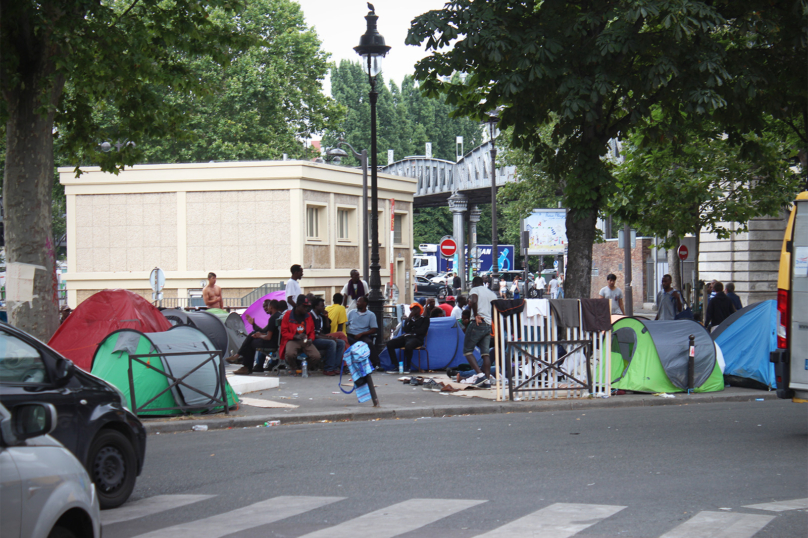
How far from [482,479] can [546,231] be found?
39.6 meters

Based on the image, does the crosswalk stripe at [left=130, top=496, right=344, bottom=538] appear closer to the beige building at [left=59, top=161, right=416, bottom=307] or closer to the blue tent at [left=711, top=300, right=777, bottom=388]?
the blue tent at [left=711, top=300, right=777, bottom=388]

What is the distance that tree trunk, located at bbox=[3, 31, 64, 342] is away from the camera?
486 inches

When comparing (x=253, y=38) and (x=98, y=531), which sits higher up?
(x=253, y=38)

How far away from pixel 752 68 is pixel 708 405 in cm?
535

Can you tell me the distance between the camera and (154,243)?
3466 cm

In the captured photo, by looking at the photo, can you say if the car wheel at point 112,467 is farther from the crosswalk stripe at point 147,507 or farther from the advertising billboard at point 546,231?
the advertising billboard at point 546,231

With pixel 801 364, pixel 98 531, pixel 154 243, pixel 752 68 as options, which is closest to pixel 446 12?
pixel 752 68

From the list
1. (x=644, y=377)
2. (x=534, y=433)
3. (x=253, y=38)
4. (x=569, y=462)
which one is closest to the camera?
(x=569, y=462)

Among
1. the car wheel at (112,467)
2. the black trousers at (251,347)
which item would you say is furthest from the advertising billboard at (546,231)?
the car wheel at (112,467)

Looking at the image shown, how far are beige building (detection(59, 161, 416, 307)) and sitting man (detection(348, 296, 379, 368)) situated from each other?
16.1m

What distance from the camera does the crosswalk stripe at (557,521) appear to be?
5.90 meters

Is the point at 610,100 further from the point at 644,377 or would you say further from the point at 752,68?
the point at 644,377

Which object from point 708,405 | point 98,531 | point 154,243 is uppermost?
point 154,243

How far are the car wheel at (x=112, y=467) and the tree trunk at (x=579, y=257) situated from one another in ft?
31.3
